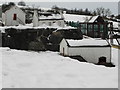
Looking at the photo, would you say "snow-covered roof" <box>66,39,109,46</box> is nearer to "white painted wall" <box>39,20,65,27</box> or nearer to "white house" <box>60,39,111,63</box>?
"white house" <box>60,39,111,63</box>

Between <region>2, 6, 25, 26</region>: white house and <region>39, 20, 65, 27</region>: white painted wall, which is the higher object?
<region>2, 6, 25, 26</region>: white house

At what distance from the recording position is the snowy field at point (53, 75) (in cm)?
416

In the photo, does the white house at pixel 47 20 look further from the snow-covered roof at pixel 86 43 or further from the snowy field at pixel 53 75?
the snowy field at pixel 53 75

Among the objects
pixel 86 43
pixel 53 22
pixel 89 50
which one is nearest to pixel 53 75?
pixel 89 50

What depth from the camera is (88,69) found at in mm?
5062

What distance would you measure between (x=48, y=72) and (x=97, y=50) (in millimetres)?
14719

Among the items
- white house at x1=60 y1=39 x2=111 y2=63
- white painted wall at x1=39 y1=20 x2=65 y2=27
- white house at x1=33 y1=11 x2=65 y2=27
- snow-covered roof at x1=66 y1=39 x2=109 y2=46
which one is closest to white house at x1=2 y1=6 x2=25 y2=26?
white house at x1=33 y1=11 x2=65 y2=27

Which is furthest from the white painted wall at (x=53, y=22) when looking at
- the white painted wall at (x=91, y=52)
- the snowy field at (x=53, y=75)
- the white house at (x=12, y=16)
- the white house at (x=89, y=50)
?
the snowy field at (x=53, y=75)

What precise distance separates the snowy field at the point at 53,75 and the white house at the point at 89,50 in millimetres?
12957

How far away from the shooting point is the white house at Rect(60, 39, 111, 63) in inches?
734

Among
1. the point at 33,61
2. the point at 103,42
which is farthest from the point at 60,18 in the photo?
the point at 33,61

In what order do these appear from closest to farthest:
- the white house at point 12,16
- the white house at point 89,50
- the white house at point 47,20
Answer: the white house at point 89,50, the white house at point 12,16, the white house at point 47,20

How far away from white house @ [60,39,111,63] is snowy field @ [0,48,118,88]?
42.5 feet

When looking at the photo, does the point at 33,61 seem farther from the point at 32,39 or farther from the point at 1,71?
the point at 32,39
